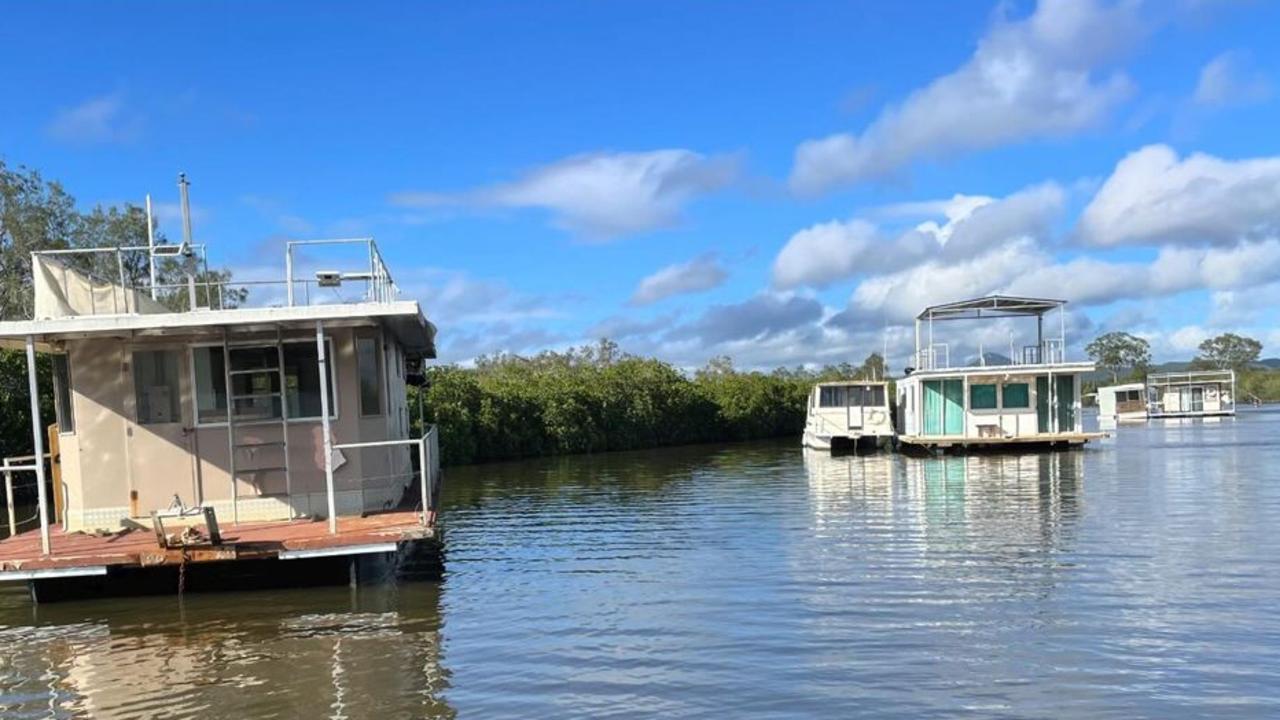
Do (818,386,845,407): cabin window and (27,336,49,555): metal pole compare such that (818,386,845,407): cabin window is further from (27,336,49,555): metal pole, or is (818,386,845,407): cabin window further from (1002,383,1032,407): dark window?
(27,336,49,555): metal pole

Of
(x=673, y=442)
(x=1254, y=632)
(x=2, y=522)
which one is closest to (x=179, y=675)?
(x=1254, y=632)

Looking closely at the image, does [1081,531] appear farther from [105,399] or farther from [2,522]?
[2,522]

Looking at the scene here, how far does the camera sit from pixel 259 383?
46.6 feet

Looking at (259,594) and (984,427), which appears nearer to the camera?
(259,594)

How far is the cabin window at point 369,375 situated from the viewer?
14297 mm

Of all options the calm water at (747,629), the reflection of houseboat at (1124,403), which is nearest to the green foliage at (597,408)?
the reflection of houseboat at (1124,403)

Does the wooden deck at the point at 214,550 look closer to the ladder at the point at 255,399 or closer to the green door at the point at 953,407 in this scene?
the ladder at the point at 255,399

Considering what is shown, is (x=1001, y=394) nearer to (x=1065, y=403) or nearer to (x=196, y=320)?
(x=1065, y=403)

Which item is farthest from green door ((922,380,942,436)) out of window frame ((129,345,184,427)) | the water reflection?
window frame ((129,345,184,427))

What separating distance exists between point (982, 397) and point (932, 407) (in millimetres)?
1869

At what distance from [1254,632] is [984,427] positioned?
1099 inches

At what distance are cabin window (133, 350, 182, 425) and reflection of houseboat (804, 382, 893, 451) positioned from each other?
31.6 metres

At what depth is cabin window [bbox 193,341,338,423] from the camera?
14109 millimetres

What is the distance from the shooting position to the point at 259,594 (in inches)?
515
